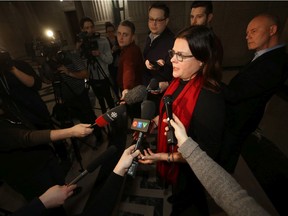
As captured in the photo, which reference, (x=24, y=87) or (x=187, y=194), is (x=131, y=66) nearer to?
(x=24, y=87)

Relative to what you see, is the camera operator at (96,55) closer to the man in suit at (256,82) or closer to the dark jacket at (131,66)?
the dark jacket at (131,66)

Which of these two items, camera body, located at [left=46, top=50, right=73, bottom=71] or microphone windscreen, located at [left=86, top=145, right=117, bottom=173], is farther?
camera body, located at [left=46, top=50, right=73, bottom=71]

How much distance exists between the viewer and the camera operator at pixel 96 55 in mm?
2475

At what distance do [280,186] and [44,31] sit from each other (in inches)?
466

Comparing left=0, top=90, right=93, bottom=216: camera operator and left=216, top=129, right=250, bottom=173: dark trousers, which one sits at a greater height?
left=0, top=90, right=93, bottom=216: camera operator

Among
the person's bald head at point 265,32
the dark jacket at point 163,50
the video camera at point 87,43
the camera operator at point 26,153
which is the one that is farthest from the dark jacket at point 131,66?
the person's bald head at point 265,32

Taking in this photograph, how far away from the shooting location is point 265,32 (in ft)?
5.40

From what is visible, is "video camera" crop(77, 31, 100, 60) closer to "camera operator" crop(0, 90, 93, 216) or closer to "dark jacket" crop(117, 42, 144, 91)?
"dark jacket" crop(117, 42, 144, 91)

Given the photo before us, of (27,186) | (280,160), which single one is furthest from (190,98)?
(280,160)

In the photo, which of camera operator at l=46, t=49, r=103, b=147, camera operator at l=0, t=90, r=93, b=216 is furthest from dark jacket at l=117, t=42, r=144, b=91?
camera operator at l=0, t=90, r=93, b=216

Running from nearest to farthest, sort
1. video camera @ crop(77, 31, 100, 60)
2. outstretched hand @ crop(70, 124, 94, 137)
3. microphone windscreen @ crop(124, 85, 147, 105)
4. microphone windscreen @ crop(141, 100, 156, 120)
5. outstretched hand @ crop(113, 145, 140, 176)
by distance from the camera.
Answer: outstretched hand @ crop(113, 145, 140, 176), microphone windscreen @ crop(141, 100, 156, 120), outstretched hand @ crop(70, 124, 94, 137), microphone windscreen @ crop(124, 85, 147, 105), video camera @ crop(77, 31, 100, 60)

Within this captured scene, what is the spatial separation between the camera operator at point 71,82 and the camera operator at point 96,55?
0.55 ft

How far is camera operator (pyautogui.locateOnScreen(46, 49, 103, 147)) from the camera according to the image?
2066 millimetres

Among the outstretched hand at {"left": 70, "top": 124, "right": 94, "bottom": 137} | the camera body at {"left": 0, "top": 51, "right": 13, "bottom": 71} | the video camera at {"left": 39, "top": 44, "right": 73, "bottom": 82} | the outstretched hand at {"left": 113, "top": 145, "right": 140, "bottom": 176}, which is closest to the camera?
the outstretched hand at {"left": 113, "top": 145, "right": 140, "bottom": 176}
